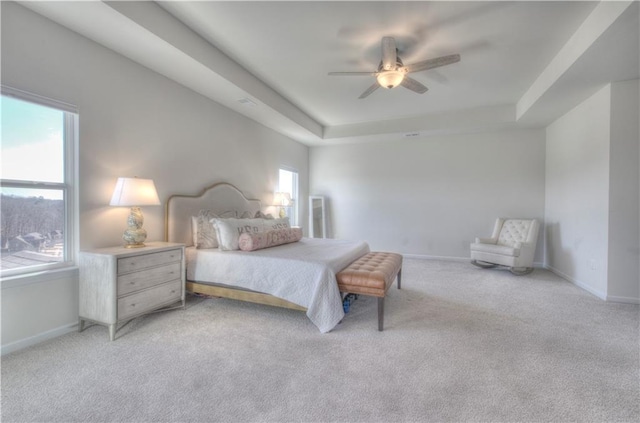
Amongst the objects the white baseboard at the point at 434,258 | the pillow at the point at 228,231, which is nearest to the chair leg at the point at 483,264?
the white baseboard at the point at 434,258

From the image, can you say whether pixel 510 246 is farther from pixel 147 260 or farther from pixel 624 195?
pixel 147 260

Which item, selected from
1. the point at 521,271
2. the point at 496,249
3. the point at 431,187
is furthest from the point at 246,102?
the point at 521,271

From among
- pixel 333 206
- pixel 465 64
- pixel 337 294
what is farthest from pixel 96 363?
pixel 333 206

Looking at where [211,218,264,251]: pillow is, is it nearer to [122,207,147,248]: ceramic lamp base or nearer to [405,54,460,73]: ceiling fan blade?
[122,207,147,248]: ceramic lamp base

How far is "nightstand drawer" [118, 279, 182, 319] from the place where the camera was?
7.95 feet

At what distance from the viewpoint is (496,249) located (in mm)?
4758

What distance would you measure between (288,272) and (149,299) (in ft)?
4.31

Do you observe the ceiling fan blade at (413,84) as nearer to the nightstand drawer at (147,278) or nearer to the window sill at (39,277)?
the nightstand drawer at (147,278)

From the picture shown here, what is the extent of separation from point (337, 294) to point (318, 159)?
4810mm

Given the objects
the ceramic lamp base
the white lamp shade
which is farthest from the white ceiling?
the ceramic lamp base

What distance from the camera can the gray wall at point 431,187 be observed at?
5.40 metres

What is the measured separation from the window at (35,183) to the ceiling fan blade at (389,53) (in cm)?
291

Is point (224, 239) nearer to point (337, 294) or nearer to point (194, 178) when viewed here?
point (194, 178)

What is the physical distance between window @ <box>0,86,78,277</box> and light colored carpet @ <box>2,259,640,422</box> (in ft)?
2.49
